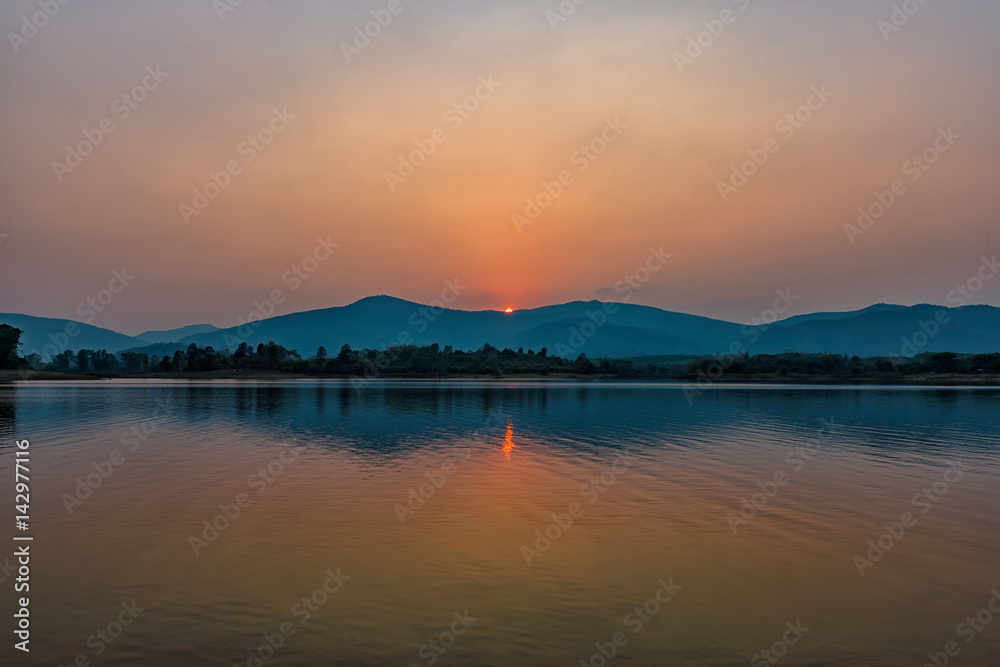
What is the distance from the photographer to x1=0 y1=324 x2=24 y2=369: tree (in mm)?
183750

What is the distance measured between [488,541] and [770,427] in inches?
1610

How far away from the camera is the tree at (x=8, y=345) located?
603ft

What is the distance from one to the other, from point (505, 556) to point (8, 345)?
227m

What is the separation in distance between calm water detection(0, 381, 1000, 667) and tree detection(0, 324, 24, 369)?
192062 mm

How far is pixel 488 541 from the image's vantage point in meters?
17.7

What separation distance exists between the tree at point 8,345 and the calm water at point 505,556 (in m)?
192

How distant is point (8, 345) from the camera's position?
18538 centimetres

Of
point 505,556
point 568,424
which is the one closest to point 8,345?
point 568,424

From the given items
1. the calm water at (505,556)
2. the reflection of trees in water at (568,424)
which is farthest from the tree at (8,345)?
the calm water at (505,556)

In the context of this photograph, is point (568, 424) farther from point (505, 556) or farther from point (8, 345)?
point (8, 345)

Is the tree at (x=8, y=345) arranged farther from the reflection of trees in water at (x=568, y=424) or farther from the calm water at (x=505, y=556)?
the calm water at (x=505, y=556)

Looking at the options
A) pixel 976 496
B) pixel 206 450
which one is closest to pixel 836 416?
pixel 976 496

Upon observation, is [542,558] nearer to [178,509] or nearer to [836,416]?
[178,509]

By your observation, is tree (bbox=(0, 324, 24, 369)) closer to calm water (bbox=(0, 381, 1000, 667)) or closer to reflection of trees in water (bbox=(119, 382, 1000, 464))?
reflection of trees in water (bbox=(119, 382, 1000, 464))
